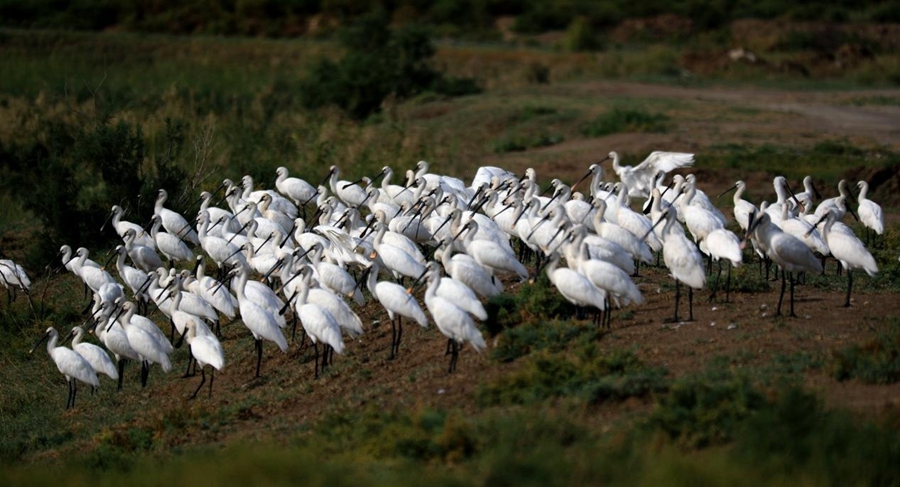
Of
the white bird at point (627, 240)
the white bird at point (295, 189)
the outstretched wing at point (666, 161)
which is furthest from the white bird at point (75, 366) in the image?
the outstretched wing at point (666, 161)

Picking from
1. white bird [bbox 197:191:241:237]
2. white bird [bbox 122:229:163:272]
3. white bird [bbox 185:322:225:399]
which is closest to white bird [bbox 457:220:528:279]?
white bird [bbox 185:322:225:399]

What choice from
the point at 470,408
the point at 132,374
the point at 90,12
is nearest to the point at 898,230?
the point at 470,408

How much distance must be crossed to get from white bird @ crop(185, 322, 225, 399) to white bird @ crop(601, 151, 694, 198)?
24.3 feet

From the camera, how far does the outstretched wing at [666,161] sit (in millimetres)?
18531

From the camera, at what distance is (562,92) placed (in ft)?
129

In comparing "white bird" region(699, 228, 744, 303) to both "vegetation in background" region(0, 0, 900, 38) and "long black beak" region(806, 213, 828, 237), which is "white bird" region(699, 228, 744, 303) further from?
"vegetation in background" region(0, 0, 900, 38)

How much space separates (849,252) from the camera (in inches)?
543

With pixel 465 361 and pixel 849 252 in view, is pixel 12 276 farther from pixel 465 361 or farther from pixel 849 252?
pixel 849 252

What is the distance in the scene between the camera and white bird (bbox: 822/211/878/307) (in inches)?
536

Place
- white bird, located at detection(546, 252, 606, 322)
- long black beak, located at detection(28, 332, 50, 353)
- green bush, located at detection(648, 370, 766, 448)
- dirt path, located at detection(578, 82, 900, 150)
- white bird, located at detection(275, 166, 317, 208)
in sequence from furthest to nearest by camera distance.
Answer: dirt path, located at detection(578, 82, 900, 150) < white bird, located at detection(275, 166, 317, 208) < long black beak, located at detection(28, 332, 50, 353) < white bird, located at detection(546, 252, 606, 322) < green bush, located at detection(648, 370, 766, 448)

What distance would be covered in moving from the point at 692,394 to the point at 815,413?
105cm

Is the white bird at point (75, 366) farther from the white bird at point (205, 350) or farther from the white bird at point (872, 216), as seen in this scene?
the white bird at point (872, 216)

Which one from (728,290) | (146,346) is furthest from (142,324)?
(728,290)

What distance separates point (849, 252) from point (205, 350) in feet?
23.2
